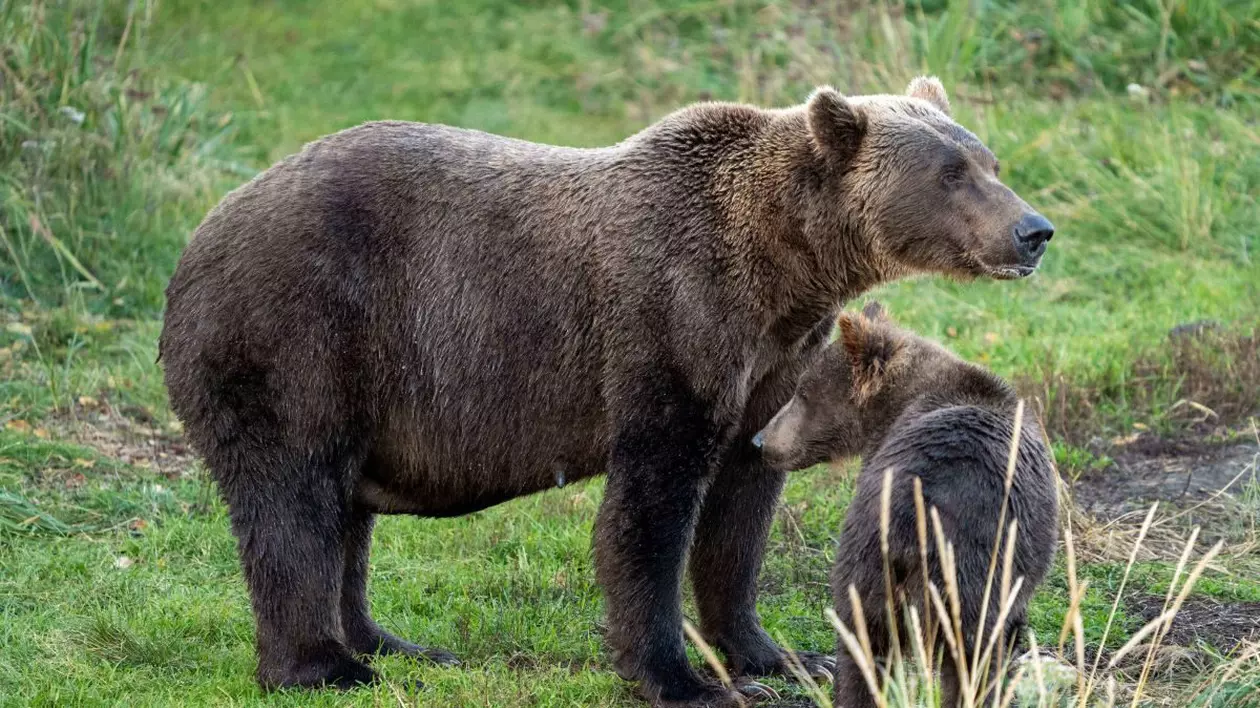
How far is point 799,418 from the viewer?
20.6ft

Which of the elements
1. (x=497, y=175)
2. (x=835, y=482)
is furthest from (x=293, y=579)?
(x=835, y=482)

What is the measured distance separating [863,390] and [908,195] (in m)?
0.75

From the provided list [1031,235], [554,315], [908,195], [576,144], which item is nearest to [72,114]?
[576,144]

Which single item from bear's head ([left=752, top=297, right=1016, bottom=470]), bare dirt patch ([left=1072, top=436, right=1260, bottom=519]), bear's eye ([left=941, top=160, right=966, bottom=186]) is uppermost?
bear's eye ([left=941, top=160, right=966, bottom=186])

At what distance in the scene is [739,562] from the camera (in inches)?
267

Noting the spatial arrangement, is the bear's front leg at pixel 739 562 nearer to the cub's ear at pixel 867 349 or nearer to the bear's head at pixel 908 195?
the cub's ear at pixel 867 349

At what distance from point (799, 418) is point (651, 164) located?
112 cm

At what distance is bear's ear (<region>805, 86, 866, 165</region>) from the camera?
617cm

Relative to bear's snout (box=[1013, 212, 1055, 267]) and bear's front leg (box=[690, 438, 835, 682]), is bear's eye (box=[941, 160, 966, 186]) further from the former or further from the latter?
bear's front leg (box=[690, 438, 835, 682])

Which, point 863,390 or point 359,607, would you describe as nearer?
point 863,390

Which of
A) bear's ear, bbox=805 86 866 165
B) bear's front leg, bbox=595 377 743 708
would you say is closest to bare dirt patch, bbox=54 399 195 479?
A: bear's front leg, bbox=595 377 743 708

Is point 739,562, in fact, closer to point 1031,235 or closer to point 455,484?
point 455,484

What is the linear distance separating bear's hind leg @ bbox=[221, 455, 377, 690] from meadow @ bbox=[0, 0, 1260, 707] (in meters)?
0.19

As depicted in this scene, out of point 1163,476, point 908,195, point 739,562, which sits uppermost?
point 908,195
